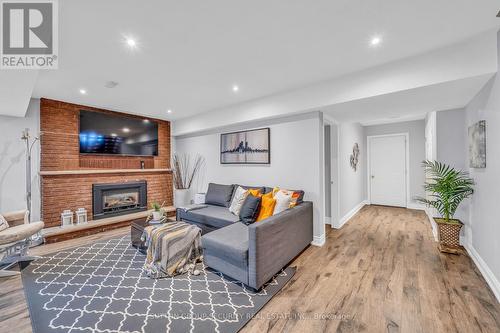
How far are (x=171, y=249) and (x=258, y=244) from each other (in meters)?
1.07

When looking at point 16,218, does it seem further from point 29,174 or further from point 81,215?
point 81,215

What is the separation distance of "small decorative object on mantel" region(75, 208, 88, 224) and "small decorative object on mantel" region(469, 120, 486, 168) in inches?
234

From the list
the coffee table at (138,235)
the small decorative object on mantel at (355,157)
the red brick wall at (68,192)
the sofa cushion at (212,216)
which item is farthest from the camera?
the small decorative object on mantel at (355,157)

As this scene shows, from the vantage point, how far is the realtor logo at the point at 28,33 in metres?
1.56

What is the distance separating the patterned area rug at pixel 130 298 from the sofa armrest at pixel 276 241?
16cm

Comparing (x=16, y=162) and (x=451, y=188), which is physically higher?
(x=16, y=162)

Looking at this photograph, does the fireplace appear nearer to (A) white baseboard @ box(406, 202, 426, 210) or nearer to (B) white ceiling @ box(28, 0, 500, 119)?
(B) white ceiling @ box(28, 0, 500, 119)

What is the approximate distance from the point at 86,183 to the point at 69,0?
3.51 m

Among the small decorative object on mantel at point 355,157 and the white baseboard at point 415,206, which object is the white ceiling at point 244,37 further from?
the white baseboard at point 415,206

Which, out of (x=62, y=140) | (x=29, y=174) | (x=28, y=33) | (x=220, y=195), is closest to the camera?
(x=28, y=33)

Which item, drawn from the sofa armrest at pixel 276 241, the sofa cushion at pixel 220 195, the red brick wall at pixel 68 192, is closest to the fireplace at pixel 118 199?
the red brick wall at pixel 68 192

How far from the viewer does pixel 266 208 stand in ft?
9.54

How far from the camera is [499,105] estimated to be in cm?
191

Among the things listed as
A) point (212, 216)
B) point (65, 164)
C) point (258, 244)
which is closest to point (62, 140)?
point (65, 164)
